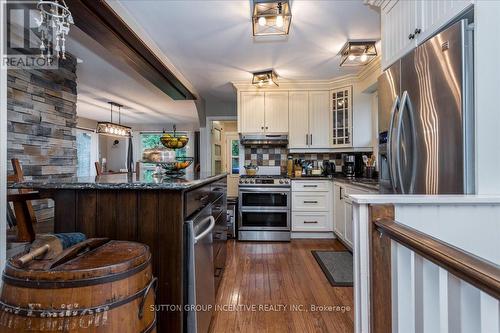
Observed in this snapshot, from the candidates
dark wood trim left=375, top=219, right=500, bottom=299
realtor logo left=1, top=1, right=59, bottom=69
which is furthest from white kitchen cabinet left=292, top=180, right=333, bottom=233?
realtor logo left=1, top=1, right=59, bottom=69

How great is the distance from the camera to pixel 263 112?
4227 millimetres

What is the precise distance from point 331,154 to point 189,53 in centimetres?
266

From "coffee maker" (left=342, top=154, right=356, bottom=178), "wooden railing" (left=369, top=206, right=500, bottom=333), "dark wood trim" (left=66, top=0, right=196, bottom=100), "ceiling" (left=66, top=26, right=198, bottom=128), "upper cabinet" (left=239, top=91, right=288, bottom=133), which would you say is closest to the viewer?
"wooden railing" (left=369, top=206, right=500, bottom=333)

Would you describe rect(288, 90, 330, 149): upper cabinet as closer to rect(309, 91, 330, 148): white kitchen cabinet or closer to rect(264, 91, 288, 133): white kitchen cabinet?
rect(309, 91, 330, 148): white kitchen cabinet

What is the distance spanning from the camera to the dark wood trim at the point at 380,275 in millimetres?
1022

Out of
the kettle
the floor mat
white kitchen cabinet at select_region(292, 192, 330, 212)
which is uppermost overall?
the kettle

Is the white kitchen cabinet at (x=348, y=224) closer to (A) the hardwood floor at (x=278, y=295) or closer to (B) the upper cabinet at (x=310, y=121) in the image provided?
(A) the hardwood floor at (x=278, y=295)

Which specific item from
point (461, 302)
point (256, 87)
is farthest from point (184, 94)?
point (461, 302)

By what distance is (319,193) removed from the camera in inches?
153

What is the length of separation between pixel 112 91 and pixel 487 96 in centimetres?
511

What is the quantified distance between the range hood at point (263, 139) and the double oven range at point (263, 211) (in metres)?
0.81

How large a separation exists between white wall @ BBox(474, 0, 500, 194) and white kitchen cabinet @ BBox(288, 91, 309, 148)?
9.62 ft

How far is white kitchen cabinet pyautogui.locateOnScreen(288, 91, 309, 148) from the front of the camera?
4.18 m

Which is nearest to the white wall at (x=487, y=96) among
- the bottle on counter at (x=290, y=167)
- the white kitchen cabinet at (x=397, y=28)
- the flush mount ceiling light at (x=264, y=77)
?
the white kitchen cabinet at (x=397, y=28)
